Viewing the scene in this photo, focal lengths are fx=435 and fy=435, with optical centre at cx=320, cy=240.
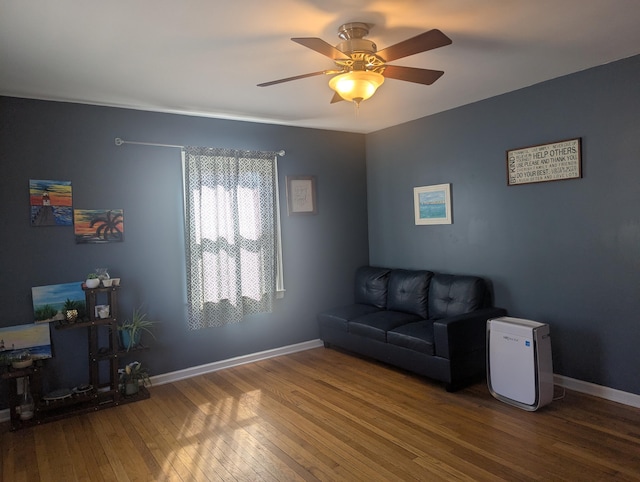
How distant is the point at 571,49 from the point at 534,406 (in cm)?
246

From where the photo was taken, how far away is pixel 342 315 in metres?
4.61

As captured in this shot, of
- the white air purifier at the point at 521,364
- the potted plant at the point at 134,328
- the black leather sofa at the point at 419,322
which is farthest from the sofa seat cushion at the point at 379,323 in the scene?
the potted plant at the point at 134,328

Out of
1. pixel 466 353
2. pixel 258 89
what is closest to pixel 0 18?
pixel 258 89

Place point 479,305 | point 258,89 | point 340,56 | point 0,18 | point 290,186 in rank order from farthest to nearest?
point 290,186 < point 479,305 < point 258,89 < point 340,56 < point 0,18

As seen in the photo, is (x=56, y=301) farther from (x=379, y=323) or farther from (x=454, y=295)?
(x=454, y=295)

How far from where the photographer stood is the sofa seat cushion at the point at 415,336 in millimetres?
3641

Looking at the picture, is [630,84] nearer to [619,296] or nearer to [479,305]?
[619,296]

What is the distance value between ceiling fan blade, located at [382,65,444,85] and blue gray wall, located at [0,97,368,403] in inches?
88.2

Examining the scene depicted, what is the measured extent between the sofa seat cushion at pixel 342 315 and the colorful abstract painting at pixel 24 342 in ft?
8.44

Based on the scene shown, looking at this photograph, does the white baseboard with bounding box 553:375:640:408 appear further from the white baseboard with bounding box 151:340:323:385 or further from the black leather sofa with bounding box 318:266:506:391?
the white baseboard with bounding box 151:340:323:385

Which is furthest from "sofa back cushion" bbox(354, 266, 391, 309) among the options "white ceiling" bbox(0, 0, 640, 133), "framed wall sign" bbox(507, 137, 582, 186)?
"white ceiling" bbox(0, 0, 640, 133)

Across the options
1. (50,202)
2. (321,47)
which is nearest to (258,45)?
(321,47)

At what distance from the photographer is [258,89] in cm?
342

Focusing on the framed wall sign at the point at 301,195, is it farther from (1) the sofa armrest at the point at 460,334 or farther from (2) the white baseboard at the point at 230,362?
(1) the sofa armrest at the point at 460,334
